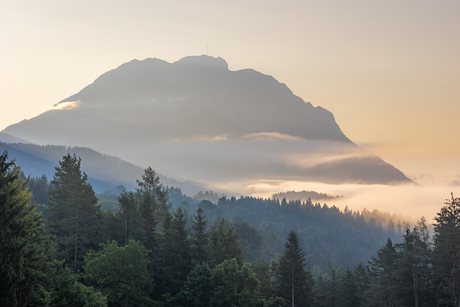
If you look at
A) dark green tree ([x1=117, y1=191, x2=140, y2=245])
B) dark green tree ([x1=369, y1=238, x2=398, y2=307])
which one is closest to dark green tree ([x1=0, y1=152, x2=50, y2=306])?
dark green tree ([x1=117, y1=191, x2=140, y2=245])

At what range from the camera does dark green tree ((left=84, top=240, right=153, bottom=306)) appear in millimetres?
88000

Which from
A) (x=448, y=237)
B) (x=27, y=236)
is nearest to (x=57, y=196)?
(x=27, y=236)

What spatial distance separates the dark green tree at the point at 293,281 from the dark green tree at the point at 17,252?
6419cm

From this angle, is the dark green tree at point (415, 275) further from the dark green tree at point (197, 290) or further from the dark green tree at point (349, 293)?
the dark green tree at point (197, 290)

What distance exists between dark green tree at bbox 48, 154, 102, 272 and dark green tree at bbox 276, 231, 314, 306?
1490 inches

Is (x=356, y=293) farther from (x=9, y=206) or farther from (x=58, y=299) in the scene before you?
(x=9, y=206)

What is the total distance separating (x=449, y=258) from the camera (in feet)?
323

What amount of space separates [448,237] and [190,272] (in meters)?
45.7

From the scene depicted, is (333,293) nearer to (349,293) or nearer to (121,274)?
(349,293)

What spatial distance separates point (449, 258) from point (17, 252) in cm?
7475

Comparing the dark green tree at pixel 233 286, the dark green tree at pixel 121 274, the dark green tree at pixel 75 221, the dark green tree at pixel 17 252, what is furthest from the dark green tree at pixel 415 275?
the dark green tree at pixel 17 252

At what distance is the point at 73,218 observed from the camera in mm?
98375

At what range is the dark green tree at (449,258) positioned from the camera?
313ft

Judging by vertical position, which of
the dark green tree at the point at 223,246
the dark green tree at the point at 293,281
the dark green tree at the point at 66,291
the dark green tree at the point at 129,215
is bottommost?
the dark green tree at the point at 293,281
